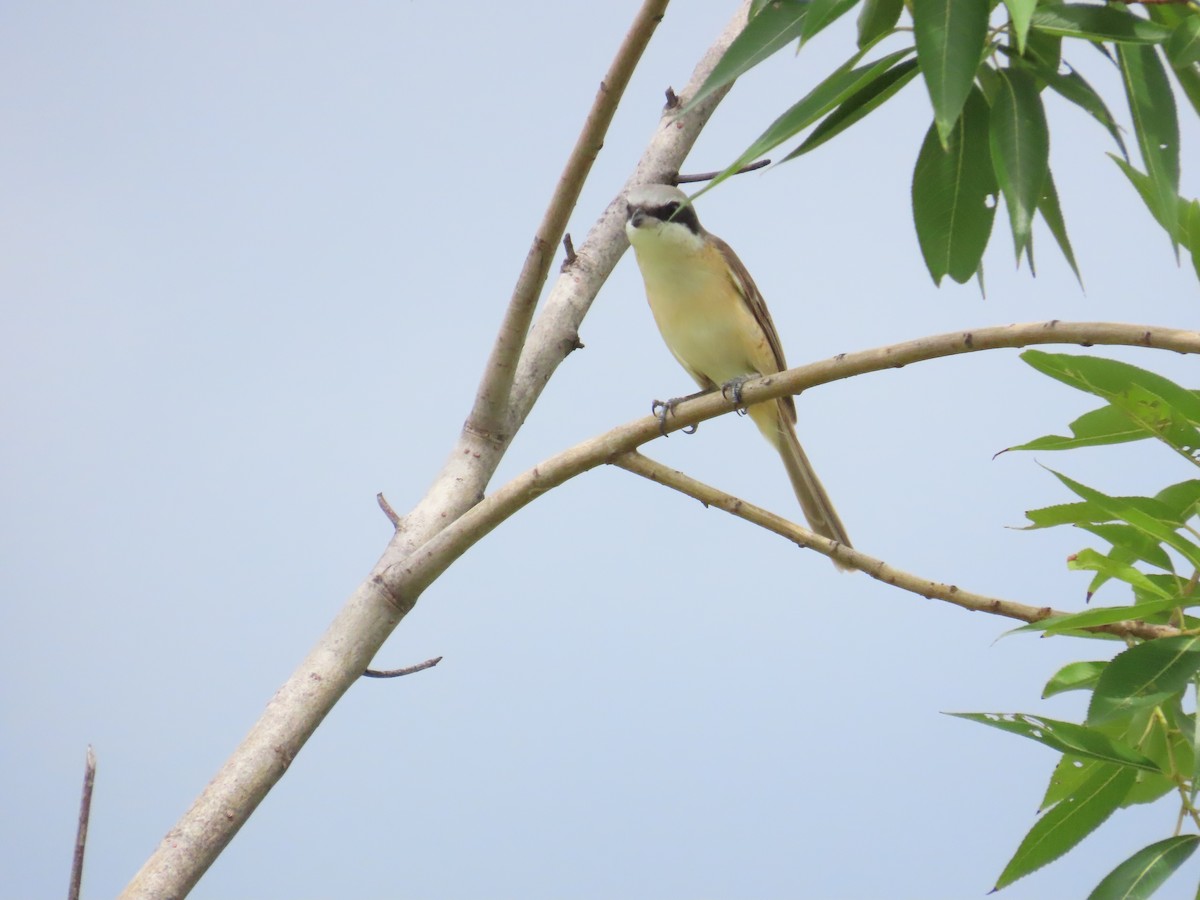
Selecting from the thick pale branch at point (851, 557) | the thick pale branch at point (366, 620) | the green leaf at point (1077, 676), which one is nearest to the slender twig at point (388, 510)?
the thick pale branch at point (366, 620)

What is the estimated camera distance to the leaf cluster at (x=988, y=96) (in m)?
1.47

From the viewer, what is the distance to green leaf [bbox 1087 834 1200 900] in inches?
65.3

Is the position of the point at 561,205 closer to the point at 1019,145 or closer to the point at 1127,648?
the point at 1019,145

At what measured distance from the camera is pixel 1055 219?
1.76 meters

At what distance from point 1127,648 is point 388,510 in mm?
1899

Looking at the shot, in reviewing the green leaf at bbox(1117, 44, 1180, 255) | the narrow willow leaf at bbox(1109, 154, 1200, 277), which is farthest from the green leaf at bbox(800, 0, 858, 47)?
the narrow willow leaf at bbox(1109, 154, 1200, 277)

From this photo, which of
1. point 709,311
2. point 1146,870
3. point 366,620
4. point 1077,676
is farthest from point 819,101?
point 709,311

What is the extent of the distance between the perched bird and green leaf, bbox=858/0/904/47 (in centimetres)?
171

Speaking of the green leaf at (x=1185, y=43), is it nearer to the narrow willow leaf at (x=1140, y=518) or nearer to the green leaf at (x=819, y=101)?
the green leaf at (x=819, y=101)

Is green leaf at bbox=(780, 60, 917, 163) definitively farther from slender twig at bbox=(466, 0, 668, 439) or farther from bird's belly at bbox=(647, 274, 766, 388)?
bird's belly at bbox=(647, 274, 766, 388)

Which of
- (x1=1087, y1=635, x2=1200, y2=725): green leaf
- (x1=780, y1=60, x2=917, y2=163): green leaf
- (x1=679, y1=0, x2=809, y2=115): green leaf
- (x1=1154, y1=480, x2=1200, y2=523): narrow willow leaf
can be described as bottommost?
(x1=1087, y1=635, x2=1200, y2=725): green leaf

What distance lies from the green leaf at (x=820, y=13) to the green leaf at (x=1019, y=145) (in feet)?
0.82

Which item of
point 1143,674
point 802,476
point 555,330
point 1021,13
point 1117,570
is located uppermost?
point 555,330

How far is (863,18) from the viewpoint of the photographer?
1688 mm
